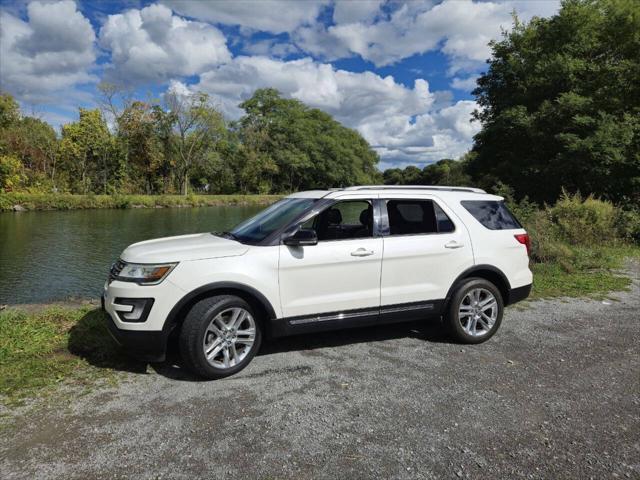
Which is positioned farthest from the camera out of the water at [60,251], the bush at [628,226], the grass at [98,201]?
the grass at [98,201]

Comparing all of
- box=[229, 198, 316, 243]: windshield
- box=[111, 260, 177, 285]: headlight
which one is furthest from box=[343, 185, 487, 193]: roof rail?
box=[111, 260, 177, 285]: headlight

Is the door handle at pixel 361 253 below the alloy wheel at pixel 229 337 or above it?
above

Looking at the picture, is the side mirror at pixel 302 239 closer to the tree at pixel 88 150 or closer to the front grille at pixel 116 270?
the front grille at pixel 116 270

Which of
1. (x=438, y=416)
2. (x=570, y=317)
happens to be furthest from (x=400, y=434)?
(x=570, y=317)

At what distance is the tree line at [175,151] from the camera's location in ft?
144

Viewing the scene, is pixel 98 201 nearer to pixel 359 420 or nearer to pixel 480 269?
pixel 480 269

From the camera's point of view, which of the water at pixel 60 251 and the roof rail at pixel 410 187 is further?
the water at pixel 60 251

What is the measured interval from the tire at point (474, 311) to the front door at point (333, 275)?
103cm

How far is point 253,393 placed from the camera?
377cm

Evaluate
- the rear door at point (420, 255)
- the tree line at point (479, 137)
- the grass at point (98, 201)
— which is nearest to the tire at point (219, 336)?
the rear door at point (420, 255)

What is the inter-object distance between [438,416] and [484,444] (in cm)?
43

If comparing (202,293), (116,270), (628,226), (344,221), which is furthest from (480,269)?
(628,226)

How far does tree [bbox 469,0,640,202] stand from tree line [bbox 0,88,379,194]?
126 feet

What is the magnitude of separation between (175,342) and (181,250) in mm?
1317
